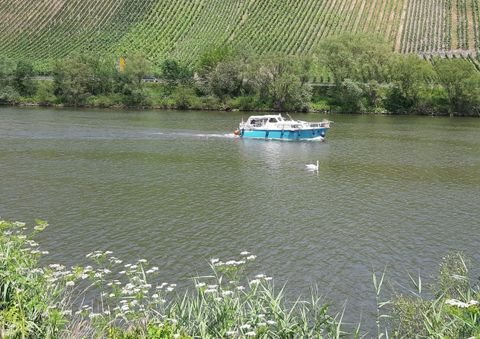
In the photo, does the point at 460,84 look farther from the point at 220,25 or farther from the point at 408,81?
the point at 220,25

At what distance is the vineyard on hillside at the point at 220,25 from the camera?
406ft

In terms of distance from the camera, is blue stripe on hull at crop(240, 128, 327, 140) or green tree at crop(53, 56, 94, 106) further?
green tree at crop(53, 56, 94, 106)

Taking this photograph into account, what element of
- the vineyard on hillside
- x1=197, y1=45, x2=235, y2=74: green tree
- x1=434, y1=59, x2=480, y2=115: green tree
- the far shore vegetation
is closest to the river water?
x1=434, y1=59, x2=480, y2=115: green tree

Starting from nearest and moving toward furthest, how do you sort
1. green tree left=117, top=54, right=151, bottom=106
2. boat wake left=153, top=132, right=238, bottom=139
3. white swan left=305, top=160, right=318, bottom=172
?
white swan left=305, top=160, right=318, bottom=172 < boat wake left=153, top=132, right=238, bottom=139 < green tree left=117, top=54, right=151, bottom=106

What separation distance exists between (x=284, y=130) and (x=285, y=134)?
48 cm

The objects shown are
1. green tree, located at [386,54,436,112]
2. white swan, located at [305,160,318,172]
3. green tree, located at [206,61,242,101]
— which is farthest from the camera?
green tree, located at [206,61,242,101]

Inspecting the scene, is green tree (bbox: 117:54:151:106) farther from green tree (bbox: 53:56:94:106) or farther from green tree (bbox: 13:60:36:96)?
green tree (bbox: 13:60:36:96)

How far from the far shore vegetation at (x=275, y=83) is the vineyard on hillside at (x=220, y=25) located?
58.6ft

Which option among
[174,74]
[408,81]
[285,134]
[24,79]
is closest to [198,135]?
[285,134]

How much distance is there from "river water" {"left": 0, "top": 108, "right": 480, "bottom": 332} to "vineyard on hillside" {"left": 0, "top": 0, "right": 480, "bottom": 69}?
71.4 m

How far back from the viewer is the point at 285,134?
196 feet

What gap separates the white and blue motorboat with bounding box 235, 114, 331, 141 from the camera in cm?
5903

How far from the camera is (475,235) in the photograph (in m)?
24.7

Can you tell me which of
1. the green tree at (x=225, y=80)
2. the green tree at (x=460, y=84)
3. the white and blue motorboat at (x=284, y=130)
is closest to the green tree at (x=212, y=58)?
the green tree at (x=225, y=80)
